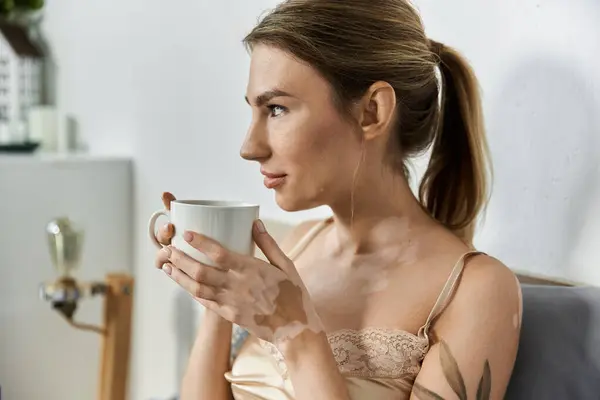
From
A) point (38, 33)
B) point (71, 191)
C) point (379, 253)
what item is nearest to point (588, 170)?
point (379, 253)

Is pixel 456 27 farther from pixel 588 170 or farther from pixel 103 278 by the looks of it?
pixel 103 278

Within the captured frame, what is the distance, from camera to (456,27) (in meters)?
1.08

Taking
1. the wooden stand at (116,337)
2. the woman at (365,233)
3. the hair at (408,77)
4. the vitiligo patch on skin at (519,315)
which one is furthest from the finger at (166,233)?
the wooden stand at (116,337)

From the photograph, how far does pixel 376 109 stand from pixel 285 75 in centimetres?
10

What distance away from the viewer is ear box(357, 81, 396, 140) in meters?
0.86

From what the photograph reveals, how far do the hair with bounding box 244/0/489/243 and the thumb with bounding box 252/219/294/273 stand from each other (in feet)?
0.53

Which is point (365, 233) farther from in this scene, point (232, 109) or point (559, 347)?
point (232, 109)

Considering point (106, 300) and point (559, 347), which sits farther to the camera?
point (106, 300)

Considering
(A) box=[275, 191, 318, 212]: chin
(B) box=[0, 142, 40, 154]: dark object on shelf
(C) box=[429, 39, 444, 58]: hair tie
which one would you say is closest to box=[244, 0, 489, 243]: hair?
(C) box=[429, 39, 444, 58]: hair tie

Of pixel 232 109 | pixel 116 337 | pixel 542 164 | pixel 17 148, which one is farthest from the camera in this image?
pixel 17 148

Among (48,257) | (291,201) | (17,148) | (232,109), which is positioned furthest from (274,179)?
(17,148)

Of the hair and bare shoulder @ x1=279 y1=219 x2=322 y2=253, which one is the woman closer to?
the hair

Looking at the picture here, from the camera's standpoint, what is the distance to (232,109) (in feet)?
5.40

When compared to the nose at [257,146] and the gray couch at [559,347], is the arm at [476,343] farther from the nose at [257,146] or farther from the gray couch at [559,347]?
the nose at [257,146]
